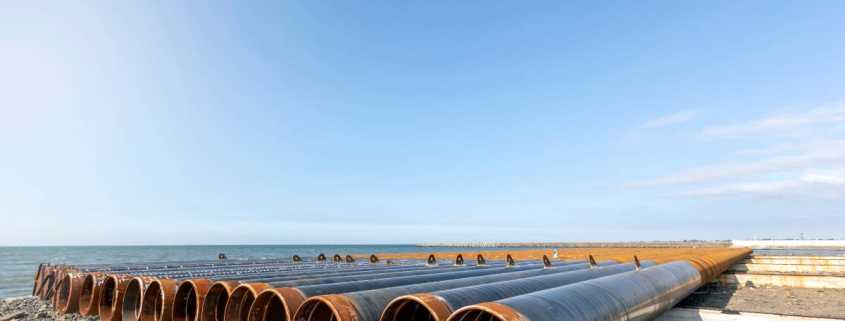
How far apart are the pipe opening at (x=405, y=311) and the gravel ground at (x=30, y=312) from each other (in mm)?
11937

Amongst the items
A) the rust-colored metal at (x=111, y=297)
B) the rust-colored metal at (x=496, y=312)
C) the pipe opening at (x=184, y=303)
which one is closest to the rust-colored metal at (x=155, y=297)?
the pipe opening at (x=184, y=303)

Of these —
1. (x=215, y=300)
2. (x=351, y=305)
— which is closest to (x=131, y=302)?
(x=215, y=300)

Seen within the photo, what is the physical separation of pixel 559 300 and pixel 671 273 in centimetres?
841

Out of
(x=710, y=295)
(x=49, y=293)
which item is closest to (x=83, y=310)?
(x=49, y=293)

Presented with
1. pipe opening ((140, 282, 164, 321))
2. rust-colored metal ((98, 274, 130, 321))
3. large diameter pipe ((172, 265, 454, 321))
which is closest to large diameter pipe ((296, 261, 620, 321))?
large diameter pipe ((172, 265, 454, 321))

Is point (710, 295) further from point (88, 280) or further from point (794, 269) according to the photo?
point (88, 280)

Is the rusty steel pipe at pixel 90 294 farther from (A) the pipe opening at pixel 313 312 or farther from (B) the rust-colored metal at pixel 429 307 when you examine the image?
(B) the rust-colored metal at pixel 429 307

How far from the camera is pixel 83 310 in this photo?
48.8ft

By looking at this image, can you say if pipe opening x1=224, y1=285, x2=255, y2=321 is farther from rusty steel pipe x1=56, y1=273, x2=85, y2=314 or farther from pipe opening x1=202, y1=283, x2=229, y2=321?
rusty steel pipe x1=56, y1=273, x2=85, y2=314

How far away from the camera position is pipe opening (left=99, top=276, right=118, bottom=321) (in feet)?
45.5

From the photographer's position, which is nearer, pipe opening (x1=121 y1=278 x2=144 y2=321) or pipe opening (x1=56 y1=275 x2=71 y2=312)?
pipe opening (x1=121 y1=278 x2=144 y2=321)

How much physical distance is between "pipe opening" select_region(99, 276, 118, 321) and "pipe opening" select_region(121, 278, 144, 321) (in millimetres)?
1019

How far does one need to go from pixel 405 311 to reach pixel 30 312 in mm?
16775

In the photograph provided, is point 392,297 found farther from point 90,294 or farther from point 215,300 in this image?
point 90,294
